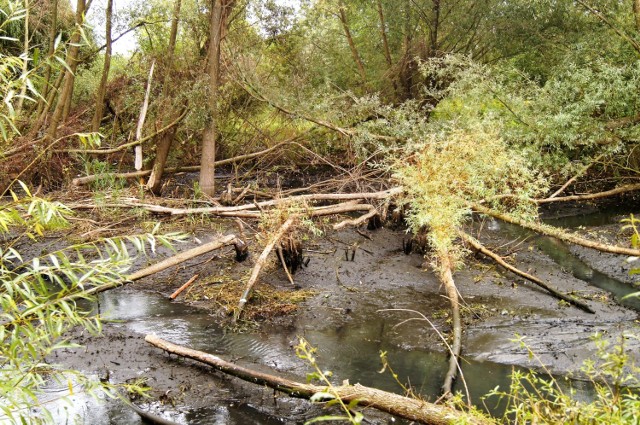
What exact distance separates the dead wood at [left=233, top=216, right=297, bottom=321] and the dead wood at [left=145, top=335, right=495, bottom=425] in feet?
4.43

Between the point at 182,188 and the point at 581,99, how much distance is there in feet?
26.8

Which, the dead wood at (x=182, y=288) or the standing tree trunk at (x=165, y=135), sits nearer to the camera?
the dead wood at (x=182, y=288)

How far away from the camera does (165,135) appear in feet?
36.9

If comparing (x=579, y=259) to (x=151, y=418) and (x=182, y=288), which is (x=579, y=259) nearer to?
(x=182, y=288)

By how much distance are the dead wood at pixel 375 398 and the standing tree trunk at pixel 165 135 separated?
6.68 meters

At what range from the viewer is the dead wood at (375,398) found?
367 cm

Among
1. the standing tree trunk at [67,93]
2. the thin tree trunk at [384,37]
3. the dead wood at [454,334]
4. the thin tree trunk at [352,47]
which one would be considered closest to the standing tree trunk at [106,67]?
the standing tree trunk at [67,93]

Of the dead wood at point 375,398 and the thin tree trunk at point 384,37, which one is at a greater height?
the thin tree trunk at point 384,37

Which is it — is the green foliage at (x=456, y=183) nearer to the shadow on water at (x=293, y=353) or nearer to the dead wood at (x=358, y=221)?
the dead wood at (x=358, y=221)

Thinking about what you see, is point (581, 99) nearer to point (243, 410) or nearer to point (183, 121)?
point (183, 121)

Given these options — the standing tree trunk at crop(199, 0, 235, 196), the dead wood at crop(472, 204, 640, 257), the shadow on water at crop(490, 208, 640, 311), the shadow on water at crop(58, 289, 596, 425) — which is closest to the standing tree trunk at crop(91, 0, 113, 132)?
the standing tree trunk at crop(199, 0, 235, 196)

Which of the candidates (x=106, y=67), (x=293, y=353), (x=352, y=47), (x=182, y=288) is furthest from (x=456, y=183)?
(x=106, y=67)

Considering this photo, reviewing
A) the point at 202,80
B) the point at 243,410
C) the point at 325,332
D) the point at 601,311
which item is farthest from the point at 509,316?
the point at 202,80

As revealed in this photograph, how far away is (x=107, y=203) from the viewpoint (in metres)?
9.49
